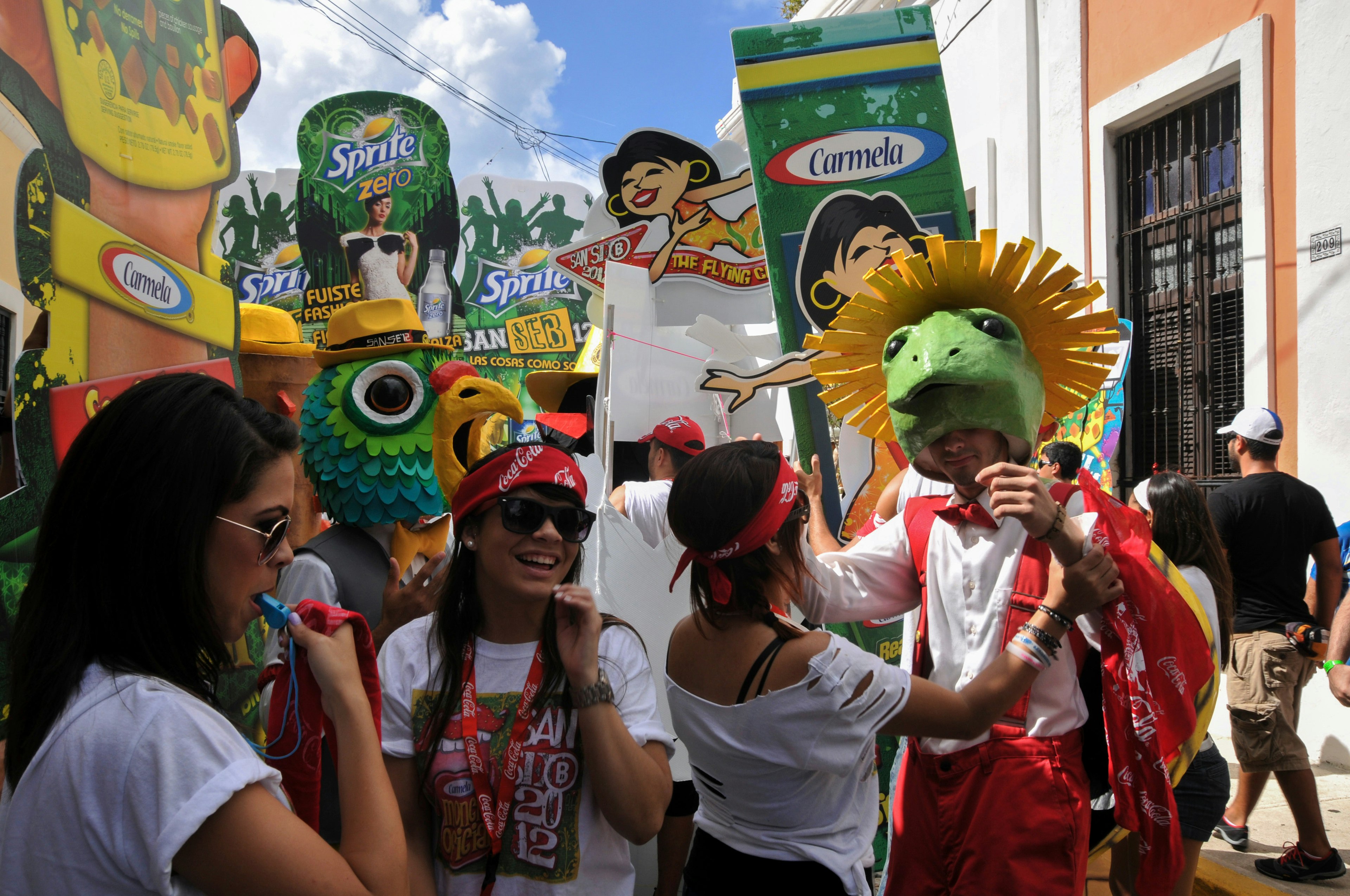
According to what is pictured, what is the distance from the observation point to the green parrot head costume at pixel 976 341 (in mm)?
2221

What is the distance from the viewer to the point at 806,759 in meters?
1.74

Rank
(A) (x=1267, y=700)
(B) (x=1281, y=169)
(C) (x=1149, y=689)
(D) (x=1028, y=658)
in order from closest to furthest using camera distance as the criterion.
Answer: (D) (x=1028, y=658) < (C) (x=1149, y=689) < (A) (x=1267, y=700) < (B) (x=1281, y=169)

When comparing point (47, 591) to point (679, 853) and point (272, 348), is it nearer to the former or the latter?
point (679, 853)

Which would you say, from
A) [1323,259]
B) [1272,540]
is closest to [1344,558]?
[1272,540]

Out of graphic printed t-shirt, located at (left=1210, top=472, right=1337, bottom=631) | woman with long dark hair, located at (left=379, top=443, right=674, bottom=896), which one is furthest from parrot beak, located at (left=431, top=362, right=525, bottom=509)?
graphic printed t-shirt, located at (left=1210, top=472, right=1337, bottom=631)

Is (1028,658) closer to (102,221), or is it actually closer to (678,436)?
(102,221)

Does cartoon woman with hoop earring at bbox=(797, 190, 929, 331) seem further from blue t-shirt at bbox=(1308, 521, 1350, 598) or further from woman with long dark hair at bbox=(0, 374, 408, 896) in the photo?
woman with long dark hair at bbox=(0, 374, 408, 896)

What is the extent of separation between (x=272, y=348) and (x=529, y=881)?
14.3 ft

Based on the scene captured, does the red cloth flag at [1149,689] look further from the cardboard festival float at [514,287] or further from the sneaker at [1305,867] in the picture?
the cardboard festival float at [514,287]

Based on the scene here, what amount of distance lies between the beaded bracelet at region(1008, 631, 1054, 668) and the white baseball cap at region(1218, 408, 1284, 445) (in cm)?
314

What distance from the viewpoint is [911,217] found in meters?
3.88

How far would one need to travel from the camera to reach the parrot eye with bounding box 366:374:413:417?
3129 mm

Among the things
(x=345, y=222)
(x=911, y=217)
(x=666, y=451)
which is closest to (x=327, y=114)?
(x=345, y=222)

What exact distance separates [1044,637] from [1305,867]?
289cm
